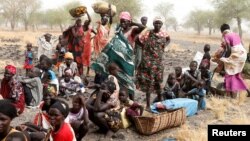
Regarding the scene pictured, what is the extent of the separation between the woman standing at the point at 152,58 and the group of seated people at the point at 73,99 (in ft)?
1.14

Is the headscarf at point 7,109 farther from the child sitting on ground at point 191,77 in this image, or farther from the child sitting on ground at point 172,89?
the child sitting on ground at point 191,77

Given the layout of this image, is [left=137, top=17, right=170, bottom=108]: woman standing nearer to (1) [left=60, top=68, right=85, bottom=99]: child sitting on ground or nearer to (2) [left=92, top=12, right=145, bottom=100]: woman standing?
(2) [left=92, top=12, right=145, bottom=100]: woman standing

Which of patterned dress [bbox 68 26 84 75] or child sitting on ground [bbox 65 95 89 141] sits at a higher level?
patterned dress [bbox 68 26 84 75]

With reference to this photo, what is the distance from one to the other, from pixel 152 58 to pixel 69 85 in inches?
74.6

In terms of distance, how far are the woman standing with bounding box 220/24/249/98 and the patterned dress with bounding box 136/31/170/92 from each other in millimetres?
1694

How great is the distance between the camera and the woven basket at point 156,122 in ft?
18.7

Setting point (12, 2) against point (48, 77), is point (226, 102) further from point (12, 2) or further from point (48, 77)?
point (12, 2)

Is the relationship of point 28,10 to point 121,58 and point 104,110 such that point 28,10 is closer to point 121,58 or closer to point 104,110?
point 121,58

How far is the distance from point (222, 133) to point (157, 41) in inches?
92.2

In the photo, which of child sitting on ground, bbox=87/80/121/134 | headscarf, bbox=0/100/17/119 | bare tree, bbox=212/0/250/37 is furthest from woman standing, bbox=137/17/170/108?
bare tree, bbox=212/0/250/37

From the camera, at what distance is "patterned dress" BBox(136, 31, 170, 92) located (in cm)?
695

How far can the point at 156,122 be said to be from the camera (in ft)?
18.7

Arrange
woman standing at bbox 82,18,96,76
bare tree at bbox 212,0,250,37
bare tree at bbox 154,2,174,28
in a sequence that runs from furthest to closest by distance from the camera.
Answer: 1. bare tree at bbox 154,2,174,28
2. bare tree at bbox 212,0,250,37
3. woman standing at bbox 82,18,96,76

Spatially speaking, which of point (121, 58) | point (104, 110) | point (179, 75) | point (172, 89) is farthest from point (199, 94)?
point (104, 110)
